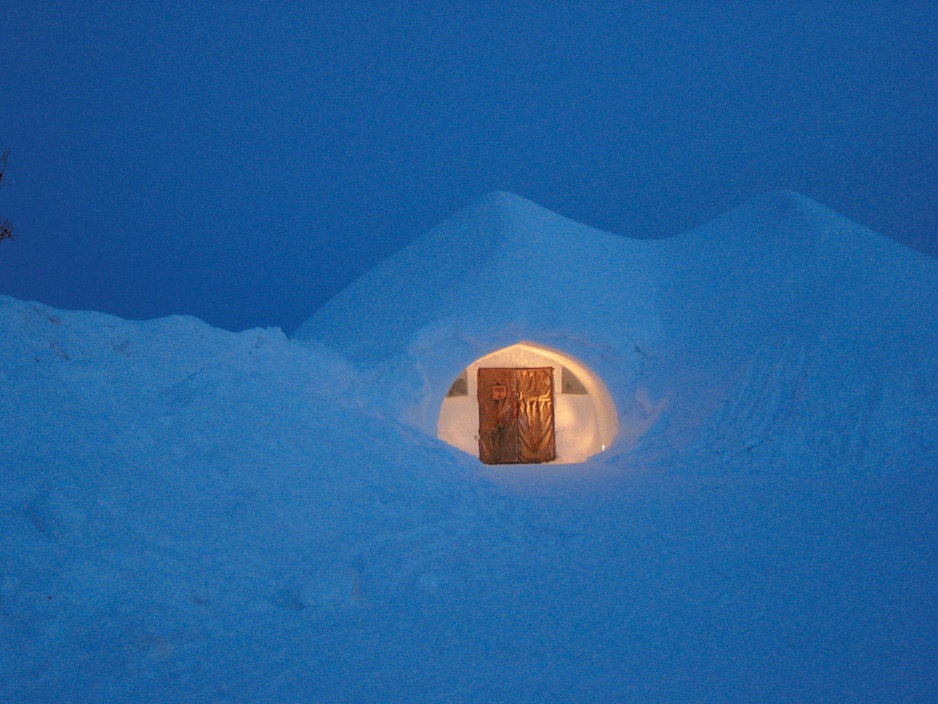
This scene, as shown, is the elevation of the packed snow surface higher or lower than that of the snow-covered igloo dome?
lower

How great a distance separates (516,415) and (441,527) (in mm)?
9851

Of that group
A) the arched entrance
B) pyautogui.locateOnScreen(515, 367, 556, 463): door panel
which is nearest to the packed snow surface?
the arched entrance

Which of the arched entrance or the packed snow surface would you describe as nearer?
the packed snow surface

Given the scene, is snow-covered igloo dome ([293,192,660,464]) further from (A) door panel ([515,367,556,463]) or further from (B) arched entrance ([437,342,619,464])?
(A) door panel ([515,367,556,463])

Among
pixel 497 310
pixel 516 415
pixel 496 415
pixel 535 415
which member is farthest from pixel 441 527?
pixel 535 415

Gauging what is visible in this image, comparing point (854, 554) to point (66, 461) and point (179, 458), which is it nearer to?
point (179, 458)

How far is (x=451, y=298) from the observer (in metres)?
11.5

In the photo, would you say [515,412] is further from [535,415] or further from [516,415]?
[535,415]

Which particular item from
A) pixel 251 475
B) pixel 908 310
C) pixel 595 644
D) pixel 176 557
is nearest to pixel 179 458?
pixel 251 475

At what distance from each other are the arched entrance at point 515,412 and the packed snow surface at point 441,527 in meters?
3.97

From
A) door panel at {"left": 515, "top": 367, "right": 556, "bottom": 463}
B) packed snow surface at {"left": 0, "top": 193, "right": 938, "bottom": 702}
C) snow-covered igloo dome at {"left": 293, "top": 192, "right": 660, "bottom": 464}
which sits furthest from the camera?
door panel at {"left": 515, "top": 367, "right": 556, "bottom": 463}

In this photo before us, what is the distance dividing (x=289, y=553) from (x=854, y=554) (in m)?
3.74

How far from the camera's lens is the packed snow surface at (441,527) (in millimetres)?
2994

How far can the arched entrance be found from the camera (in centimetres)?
1473
